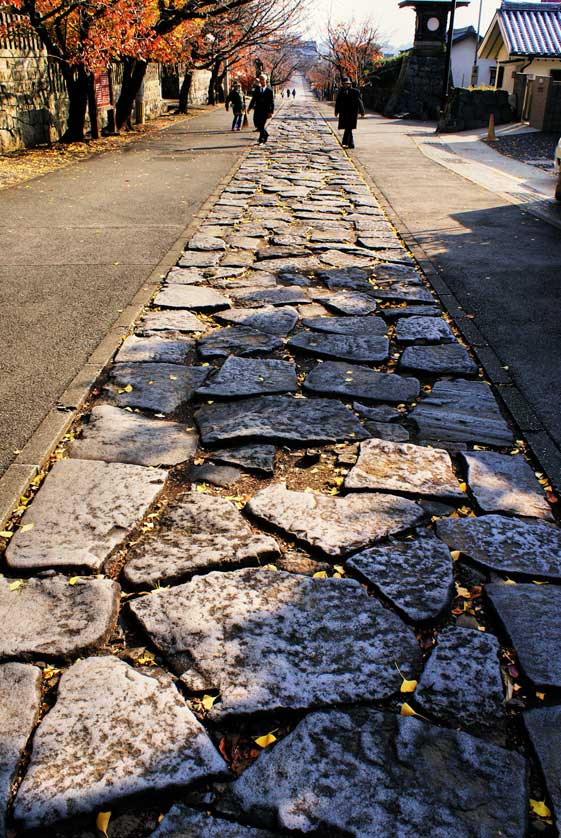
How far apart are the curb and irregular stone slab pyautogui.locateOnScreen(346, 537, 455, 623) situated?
1638mm

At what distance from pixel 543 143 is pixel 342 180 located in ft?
34.7

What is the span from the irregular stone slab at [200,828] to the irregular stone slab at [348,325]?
4225 millimetres

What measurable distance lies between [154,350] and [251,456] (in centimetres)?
176

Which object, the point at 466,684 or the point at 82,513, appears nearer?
the point at 466,684

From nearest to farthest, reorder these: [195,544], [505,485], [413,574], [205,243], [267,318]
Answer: [413,574] < [195,544] < [505,485] < [267,318] < [205,243]

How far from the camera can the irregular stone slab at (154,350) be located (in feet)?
16.5

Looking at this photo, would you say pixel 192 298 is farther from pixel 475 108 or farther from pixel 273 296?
pixel 475 108

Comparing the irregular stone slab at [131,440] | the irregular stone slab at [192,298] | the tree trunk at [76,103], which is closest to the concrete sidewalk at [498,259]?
the irregular stone slab at [131,440]

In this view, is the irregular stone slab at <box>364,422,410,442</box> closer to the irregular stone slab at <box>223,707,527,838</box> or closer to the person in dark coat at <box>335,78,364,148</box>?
the irregular stone slab at <box>223,707,527,838</box>

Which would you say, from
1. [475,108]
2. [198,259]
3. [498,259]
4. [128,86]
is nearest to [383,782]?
[198,259]

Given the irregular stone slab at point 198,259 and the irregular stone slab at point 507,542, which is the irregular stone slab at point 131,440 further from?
the irregular stone slab at point 198,259

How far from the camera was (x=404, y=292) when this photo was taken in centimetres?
692

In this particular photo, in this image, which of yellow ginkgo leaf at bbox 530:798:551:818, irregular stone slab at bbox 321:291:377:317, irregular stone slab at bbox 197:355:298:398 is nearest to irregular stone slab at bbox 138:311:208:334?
irregular stone slab at bbox 197:355:298:398

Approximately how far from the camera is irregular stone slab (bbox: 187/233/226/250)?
842 centimetres
